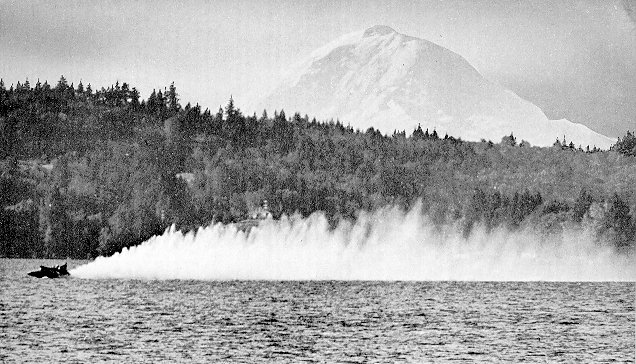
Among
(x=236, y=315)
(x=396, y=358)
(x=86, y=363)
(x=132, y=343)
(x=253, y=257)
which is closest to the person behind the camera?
(x=86, y=363)

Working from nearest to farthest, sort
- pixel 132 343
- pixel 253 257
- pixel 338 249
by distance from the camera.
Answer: pixel 132 343 < pixel 253 257 < pixel 338 249

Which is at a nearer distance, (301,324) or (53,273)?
(301,324)

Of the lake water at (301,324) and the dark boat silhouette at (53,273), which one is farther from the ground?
the dark boat silhouette at (53,273)

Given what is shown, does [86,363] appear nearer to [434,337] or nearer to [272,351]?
[272,351]

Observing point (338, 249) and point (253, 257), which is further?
point (338, 249)

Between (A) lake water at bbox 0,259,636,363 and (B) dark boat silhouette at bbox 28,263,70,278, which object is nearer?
(A) lake water at bbox 0,259,636,363

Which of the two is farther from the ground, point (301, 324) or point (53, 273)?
point (53, 273)

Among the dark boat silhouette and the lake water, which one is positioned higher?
the dark boat silhouette

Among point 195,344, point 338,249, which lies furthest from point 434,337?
point 338,249
